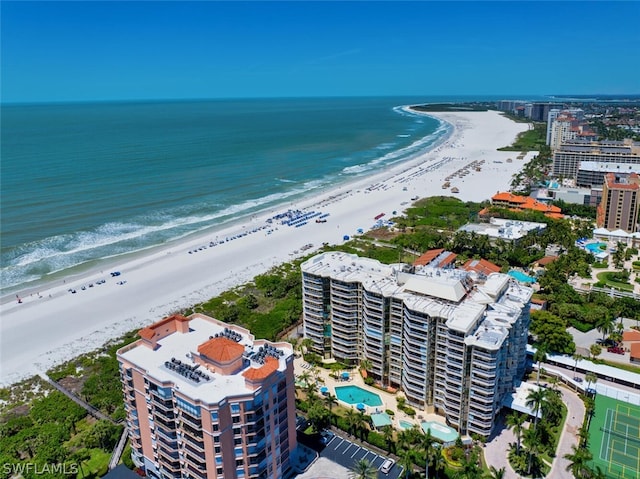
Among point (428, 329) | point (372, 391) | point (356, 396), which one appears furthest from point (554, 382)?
point (356, 396)

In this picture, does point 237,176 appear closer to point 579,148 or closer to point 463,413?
point 579,148

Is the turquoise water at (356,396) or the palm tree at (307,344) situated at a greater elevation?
the palm tree at (307,344)

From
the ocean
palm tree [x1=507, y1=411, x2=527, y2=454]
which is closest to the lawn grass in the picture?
palm tree [x1=507, y1=411, x2=527, y2=454]

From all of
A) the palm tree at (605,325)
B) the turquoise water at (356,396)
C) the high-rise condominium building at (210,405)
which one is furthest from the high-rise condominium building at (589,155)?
the high-rise condominium building at (210,405)

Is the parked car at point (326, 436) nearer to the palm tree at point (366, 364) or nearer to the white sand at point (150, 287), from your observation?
the palm tree at point (366, 364)

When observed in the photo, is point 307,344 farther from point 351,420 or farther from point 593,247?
point 593,247

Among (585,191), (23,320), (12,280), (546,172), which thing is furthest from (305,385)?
(546,172)

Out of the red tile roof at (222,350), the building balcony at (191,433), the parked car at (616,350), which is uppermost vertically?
the red tile roof at (222,350)

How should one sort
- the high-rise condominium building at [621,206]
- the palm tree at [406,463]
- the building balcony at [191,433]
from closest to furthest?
the building balcony at [191,433] → the palm tree at [406,463] → the high-rise condominium building at [621,206]
